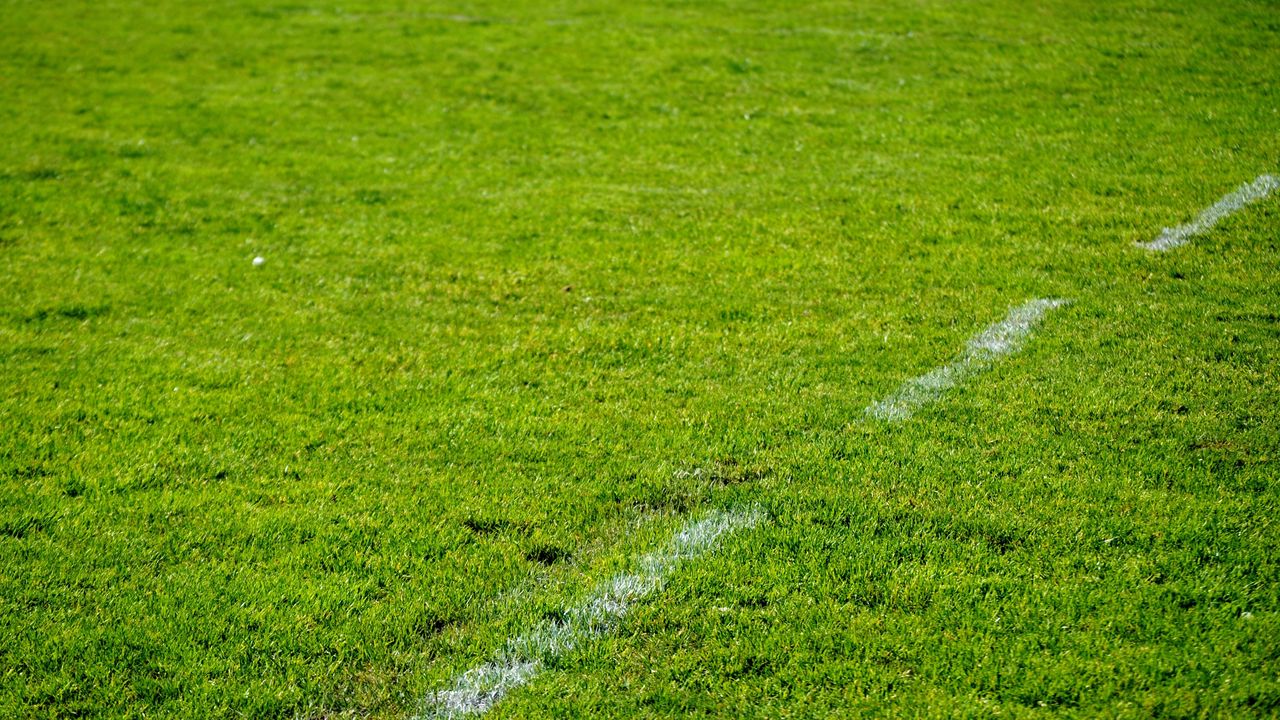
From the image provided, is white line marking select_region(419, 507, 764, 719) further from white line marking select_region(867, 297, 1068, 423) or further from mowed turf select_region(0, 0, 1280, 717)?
white line marking select_region(867, 297, 1068, 423)

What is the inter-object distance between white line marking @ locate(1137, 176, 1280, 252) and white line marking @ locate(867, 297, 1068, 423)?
141cm

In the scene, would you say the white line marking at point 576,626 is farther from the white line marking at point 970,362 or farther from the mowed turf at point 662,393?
the white line marking at point 970,362

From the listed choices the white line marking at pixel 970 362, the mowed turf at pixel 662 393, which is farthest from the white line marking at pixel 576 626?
the white line marking at pixel 970 362

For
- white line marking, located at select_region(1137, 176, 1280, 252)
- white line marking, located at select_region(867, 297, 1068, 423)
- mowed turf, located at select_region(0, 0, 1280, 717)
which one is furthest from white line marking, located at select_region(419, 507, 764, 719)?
white line marking, located at select_region(1137, 176, 1280, 252)

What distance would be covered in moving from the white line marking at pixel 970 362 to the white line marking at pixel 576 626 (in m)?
1.43

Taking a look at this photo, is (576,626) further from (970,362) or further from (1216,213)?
(1216,213)

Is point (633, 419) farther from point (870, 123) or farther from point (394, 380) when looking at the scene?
point (870, 123)

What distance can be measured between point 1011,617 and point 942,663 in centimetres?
45

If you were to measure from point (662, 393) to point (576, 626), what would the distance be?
2.24m

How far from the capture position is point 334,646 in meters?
4.32

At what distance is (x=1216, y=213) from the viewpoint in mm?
8008

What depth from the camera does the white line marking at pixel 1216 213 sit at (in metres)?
7.71

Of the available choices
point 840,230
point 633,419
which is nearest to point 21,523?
point 633,419

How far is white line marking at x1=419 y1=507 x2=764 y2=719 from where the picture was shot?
404 cm
